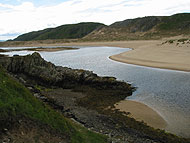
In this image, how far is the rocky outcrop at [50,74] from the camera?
846 inches

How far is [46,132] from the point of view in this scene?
27.2 feet

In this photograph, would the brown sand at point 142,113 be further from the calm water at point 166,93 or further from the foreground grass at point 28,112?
the foreground grass at point 28,112

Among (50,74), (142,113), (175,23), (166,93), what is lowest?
(142,113)

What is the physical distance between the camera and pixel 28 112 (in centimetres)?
862

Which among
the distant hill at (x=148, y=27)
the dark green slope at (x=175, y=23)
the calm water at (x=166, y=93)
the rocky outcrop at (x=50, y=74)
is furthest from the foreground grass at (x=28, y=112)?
the dark green slope at (x=175, y=23)

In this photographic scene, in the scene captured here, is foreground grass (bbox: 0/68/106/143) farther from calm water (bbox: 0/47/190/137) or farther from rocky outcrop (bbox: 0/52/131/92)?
rocky outcrop (bbox: 0/52/131/92)

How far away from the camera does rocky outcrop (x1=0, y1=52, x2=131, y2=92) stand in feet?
70.5

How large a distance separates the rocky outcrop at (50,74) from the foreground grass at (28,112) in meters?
11.3

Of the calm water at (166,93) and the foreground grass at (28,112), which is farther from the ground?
the foreground grass at (28,112)

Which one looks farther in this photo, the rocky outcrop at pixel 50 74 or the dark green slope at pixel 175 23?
the dark green slope at pixel 175 23

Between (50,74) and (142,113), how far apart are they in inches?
448

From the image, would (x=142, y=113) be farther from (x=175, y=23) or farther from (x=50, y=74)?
(x=175, y=23)

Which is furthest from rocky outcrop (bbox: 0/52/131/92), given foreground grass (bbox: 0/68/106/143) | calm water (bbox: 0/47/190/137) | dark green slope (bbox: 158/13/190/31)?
dark green slope (bbox: 158/13/190/31)

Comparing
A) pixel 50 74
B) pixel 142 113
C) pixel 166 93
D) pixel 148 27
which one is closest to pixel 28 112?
pixel 142 113
